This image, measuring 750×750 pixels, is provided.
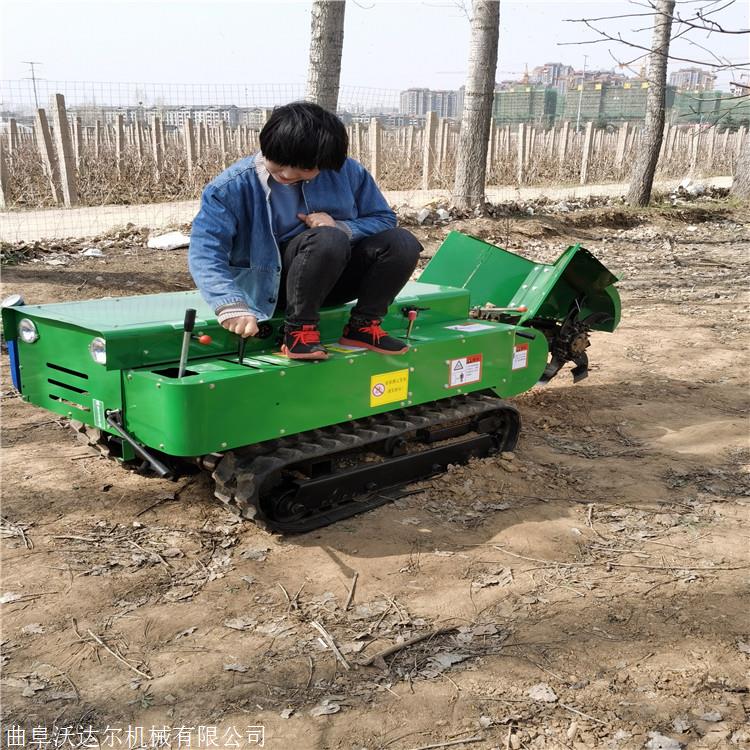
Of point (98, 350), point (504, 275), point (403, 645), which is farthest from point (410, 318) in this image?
point (403, 645)

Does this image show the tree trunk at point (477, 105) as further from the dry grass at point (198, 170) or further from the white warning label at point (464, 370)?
the white warning label at point (464, 370)

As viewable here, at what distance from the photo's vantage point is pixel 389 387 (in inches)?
152

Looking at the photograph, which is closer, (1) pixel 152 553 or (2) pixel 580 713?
(2) pixel 580 713

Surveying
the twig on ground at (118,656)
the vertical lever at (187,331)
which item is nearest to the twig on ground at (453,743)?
the twig on ground at (118,656)

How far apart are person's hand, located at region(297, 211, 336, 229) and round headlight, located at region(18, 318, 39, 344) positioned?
1.24 metres

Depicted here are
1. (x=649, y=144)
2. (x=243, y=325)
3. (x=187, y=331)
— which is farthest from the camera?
(x=649, y=144)

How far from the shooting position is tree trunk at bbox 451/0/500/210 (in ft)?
36.8

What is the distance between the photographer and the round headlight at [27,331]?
11.9 ft

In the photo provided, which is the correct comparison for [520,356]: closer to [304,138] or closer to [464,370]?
[464,370]

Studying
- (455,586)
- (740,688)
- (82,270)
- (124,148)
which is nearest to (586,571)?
(455,586)

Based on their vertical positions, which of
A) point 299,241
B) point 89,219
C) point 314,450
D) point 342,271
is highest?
point 299,241

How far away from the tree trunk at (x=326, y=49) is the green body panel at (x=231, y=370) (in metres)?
3.80

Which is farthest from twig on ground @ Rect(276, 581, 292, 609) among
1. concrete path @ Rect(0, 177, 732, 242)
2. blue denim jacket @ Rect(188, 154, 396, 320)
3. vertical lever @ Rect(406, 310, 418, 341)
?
concrete path @ Rect(0, 177, 732, 242)

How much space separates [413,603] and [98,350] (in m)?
1.56
